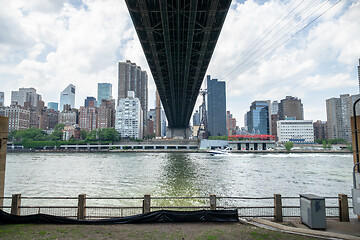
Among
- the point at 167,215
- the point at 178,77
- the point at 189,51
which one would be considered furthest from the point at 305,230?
the point at 178,77

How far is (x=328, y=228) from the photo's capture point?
808 centimetres

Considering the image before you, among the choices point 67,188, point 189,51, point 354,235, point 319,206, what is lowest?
point 67,188

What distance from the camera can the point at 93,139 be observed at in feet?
504

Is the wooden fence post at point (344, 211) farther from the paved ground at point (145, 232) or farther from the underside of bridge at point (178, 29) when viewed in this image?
the underside of bridge at point (178, 29)

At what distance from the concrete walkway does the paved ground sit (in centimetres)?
45

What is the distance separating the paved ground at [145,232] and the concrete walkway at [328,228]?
45 cm

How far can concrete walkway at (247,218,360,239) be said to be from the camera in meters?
7.21

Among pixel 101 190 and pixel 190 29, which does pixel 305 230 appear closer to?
pixel 101 190

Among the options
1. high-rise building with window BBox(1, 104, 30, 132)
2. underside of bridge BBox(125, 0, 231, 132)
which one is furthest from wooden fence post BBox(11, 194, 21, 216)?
high-rise building with window BBox(1, 104, 30, 132)

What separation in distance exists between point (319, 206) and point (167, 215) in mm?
5372

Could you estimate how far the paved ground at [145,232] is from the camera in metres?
7.23

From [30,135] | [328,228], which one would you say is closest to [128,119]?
[30,135]

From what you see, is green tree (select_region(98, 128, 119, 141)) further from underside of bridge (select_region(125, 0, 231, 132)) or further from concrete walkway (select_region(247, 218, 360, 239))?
concrete walkway (select_region(247, 218, 360, 239))

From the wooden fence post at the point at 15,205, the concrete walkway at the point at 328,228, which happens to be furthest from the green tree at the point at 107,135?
the concrete walkway at the point at 328,228
